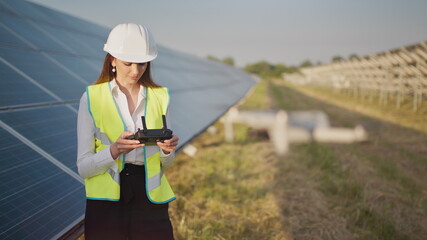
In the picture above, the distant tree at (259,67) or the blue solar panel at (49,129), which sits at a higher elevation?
the blue solar panel at (49,129)

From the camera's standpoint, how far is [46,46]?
17.7 feet

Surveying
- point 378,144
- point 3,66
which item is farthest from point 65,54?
point 378,144

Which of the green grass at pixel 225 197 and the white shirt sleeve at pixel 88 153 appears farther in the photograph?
the green grass at pixel 225 197

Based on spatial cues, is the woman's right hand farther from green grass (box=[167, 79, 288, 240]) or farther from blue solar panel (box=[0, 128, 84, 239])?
green grass (box=[167, 79, 288, 240])

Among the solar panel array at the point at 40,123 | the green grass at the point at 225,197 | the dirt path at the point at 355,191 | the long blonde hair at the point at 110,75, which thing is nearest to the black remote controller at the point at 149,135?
the long blonde hair at the point at 110,75

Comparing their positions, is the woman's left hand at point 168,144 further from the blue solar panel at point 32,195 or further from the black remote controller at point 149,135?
the blue solar panel at point 32,195

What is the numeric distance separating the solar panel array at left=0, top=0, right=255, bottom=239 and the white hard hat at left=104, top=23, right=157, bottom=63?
1182 mm

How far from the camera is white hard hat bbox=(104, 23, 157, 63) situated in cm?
168

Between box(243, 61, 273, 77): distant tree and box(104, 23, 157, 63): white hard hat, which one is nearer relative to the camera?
box(104, 23, 157, 63): white hard hat

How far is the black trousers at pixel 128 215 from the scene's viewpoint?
1.78 metres

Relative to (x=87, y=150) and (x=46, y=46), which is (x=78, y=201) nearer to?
(x=87, y=150)

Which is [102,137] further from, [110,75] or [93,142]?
[110,75]

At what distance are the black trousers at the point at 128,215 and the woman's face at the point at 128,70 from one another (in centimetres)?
47

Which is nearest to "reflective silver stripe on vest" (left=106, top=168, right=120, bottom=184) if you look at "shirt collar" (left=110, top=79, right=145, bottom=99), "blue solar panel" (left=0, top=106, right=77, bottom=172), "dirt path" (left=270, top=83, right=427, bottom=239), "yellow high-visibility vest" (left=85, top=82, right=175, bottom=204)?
"yellow high-visibility vest" (left=85, top=82, right=175, bottom=204)
